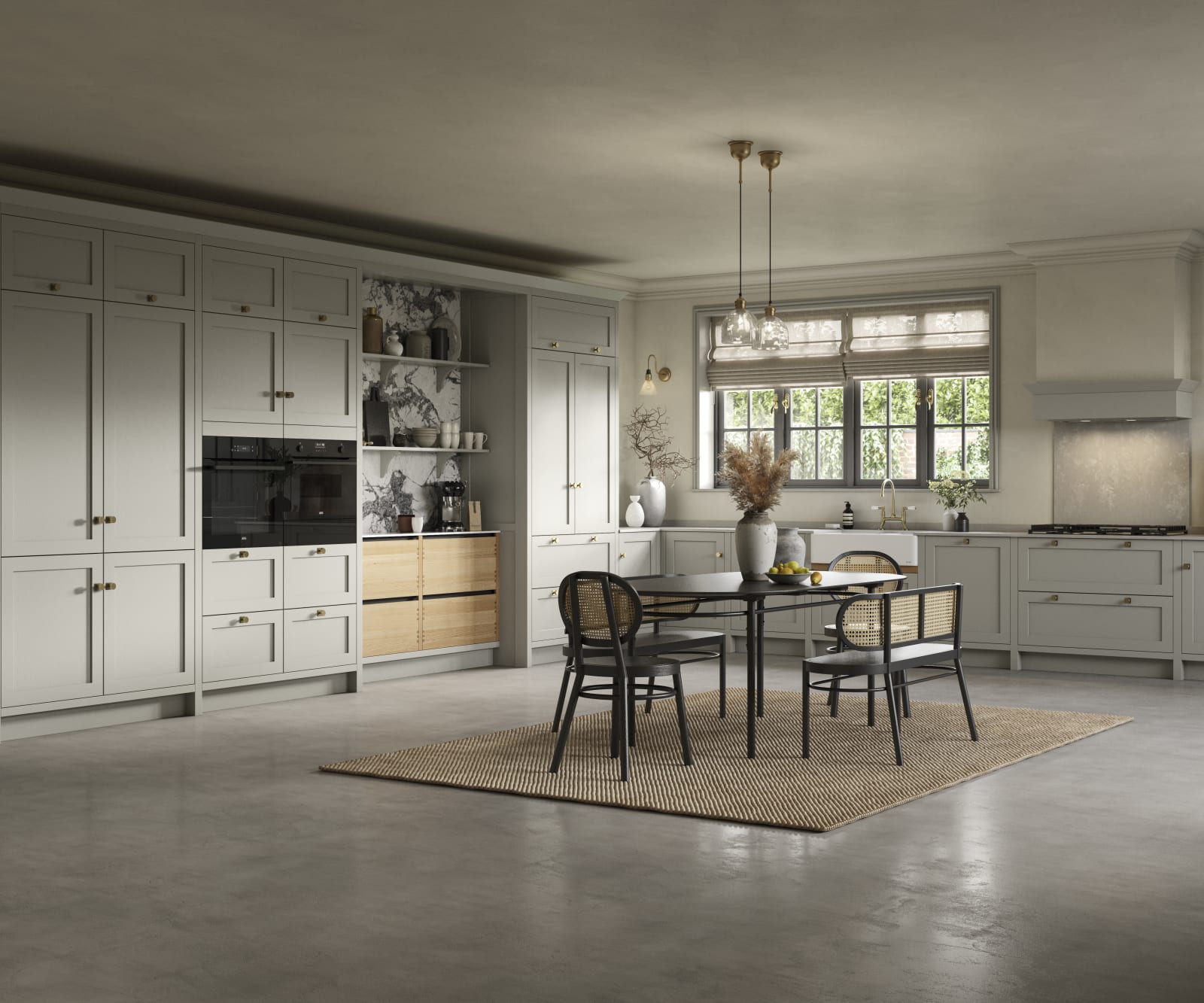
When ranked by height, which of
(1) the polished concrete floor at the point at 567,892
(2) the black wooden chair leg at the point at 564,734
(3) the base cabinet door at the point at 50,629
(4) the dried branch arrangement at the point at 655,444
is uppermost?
(4) the dried branch arrangement at the point at 655,444

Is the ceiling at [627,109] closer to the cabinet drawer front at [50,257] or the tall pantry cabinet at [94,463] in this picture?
the cabinet drawer front at [50,257]

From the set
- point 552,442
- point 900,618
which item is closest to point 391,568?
point 552,442

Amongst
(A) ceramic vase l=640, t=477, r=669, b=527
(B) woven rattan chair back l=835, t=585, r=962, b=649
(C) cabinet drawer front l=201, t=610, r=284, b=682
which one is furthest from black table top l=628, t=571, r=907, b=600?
(A) ceramic vase l=640, t=477, r=669, b=527

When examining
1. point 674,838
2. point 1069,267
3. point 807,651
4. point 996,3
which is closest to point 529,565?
point 807,651

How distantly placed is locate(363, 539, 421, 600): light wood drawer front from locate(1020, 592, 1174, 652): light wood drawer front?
374 cm

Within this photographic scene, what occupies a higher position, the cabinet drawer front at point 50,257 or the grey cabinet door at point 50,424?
the cabinet drawer front at point 50,257

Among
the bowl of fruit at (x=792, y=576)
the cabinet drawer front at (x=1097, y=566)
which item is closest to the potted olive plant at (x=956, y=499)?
the cabinet drawer front at (x=1097, y=566)

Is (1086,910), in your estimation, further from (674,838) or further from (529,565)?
(529,565)

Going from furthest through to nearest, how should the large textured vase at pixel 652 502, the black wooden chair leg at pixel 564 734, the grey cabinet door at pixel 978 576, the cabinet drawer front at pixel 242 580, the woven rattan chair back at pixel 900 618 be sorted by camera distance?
the large textured vase at pixel 652 502, the grey cabinet door at pixel 978 576, the cabinet drawer front at pixel 242 580, the woven rattan chair back at pixel 900 618, the black wooden chair leg at pixel 564 734

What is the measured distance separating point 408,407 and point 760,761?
12.7 ft

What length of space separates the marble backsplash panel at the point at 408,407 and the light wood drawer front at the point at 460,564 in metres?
0.34

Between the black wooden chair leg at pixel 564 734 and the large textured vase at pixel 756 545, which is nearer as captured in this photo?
the black wooden chair leg at pixel 564 734

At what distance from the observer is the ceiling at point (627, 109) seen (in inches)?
171

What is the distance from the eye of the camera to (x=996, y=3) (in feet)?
13.7
